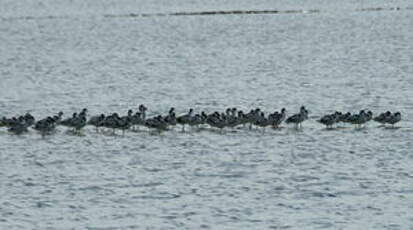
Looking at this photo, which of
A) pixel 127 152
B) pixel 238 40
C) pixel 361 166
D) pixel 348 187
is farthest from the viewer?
pixel 238 40

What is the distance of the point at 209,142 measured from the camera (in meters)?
32.4

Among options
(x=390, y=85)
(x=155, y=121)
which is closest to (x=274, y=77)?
(x=390, y=85)

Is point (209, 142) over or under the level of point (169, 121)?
under

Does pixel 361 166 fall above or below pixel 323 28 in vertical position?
below

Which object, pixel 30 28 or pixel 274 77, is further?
pixel 30 28

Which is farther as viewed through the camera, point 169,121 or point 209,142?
point 169,121

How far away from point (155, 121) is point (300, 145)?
4.62 meters

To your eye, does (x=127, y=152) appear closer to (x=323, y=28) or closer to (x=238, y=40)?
(x=238, y=40)

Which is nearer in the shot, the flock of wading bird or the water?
the water

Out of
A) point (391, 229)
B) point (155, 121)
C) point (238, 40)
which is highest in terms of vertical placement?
point (238, 40)

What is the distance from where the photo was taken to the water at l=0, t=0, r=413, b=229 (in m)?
24.1

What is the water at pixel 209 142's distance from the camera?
79.1 ft

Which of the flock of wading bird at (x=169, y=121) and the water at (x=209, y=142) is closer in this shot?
the water at (x=209, y=142)

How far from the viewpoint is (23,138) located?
3300 centimetres
